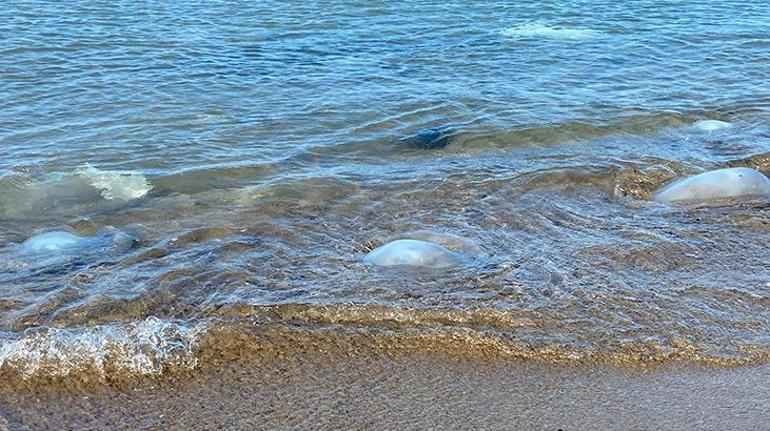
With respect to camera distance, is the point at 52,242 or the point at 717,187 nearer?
the point at 52,242

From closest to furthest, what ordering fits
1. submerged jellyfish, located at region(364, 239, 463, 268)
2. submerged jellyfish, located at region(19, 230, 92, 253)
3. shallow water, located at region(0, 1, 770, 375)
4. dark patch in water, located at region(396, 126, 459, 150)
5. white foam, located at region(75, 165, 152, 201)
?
shallow water, located at region(0, 1, 770, 375) → submerged jellyfish, located at region(364, 239, 463, 268) → submerged jellyfish, located at region(19, 230, 92, 253) → white foam, located at region(75, 165, 152, 201) → dark patch in water, located at region(396, 126, 459, 150)

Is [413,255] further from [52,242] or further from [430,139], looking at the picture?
[430,139]

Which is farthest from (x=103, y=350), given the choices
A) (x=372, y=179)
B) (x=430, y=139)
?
Result: (x=430, y=139)

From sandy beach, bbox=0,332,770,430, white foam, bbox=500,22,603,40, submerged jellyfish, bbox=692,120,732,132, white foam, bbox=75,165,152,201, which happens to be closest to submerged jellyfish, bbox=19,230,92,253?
white foam, bbox=75,165,152,201

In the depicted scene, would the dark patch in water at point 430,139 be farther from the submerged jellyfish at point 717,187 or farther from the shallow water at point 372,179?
the submerged jellyfish at point 717,187

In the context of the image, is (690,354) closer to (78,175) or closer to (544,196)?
(544,196)

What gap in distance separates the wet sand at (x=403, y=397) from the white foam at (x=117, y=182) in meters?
3.71

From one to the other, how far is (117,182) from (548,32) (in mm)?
9821

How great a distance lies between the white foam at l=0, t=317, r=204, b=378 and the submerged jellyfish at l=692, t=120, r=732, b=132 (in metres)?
7.15

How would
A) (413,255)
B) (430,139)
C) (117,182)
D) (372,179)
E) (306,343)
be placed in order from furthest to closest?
(430,139)
(372,179)
(117,182)
(413,255)
(306,343)

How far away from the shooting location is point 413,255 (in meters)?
7.07

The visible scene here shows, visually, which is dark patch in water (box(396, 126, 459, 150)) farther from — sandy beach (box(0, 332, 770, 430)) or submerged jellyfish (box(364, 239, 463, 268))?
A: sandy beach (box(0, 332, 770, 430))

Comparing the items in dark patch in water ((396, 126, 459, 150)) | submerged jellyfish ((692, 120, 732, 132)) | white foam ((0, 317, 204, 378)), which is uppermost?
white foam ((0, 317, 204, 378))

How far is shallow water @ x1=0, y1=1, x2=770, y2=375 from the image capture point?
625cm
